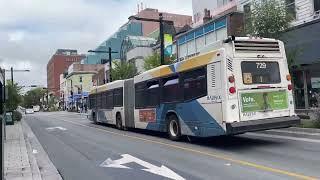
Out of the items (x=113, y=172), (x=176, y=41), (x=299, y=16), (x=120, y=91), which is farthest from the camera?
(x=176, y=41)

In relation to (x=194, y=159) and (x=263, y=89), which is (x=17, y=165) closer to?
(x=194, y=159)

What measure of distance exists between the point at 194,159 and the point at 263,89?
3712 millimetres

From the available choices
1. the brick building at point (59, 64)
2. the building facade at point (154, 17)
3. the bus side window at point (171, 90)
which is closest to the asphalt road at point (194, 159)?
the bus side window at point (171, 90)

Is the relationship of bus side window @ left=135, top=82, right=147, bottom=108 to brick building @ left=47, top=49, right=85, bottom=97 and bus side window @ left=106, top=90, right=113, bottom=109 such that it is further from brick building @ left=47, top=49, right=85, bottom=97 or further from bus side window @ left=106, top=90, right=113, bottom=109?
brick building @ left=47, top=49, right=85, bottom=97

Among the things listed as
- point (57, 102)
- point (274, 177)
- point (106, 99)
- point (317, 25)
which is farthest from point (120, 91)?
point (57, 102)

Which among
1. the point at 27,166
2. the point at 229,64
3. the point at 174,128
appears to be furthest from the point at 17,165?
the point at 174,128

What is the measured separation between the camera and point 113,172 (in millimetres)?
11430

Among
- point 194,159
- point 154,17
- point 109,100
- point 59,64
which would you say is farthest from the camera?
point 59,64

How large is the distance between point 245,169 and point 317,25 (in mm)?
18085

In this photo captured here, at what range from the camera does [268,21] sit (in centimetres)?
2223

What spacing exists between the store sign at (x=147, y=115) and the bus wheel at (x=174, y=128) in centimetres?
166

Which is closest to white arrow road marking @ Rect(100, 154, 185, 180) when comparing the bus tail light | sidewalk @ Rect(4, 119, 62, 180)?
sidewalk @ Rect(4, 119, 62, 180)

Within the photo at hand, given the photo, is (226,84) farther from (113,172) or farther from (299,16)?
(299,16)

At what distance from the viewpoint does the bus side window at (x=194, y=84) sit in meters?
15.8
